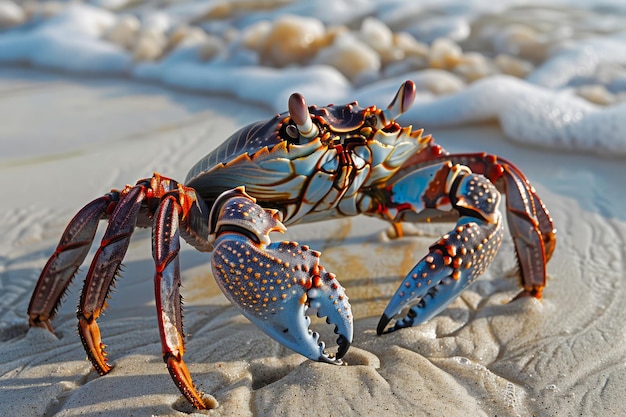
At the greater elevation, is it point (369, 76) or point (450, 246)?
point (369, 76)

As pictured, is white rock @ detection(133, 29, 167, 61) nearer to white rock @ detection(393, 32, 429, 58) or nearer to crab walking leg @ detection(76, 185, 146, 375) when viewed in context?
white rock @ detection(393, 32, 429, 58)

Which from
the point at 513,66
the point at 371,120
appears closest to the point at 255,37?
the point at 513,66

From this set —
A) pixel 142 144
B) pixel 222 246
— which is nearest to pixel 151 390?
pixel 222 246

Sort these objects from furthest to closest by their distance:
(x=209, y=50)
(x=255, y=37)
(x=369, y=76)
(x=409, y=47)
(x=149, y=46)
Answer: (x=149, y=46) → (x=209, y=50) → (x=255, y=37) → (x=409, y=47) → (x=369, y=76)

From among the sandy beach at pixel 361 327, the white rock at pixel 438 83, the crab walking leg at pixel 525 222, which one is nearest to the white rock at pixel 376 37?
the white rock at pixel 438 83

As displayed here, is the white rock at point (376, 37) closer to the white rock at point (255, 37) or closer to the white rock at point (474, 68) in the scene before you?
the white rock at point (474, 68)

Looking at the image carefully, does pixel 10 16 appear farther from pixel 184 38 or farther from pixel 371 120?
pixel 371 120

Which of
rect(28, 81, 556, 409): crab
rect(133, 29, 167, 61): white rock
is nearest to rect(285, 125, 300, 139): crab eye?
rect(28, 81, 556, 409): crab
